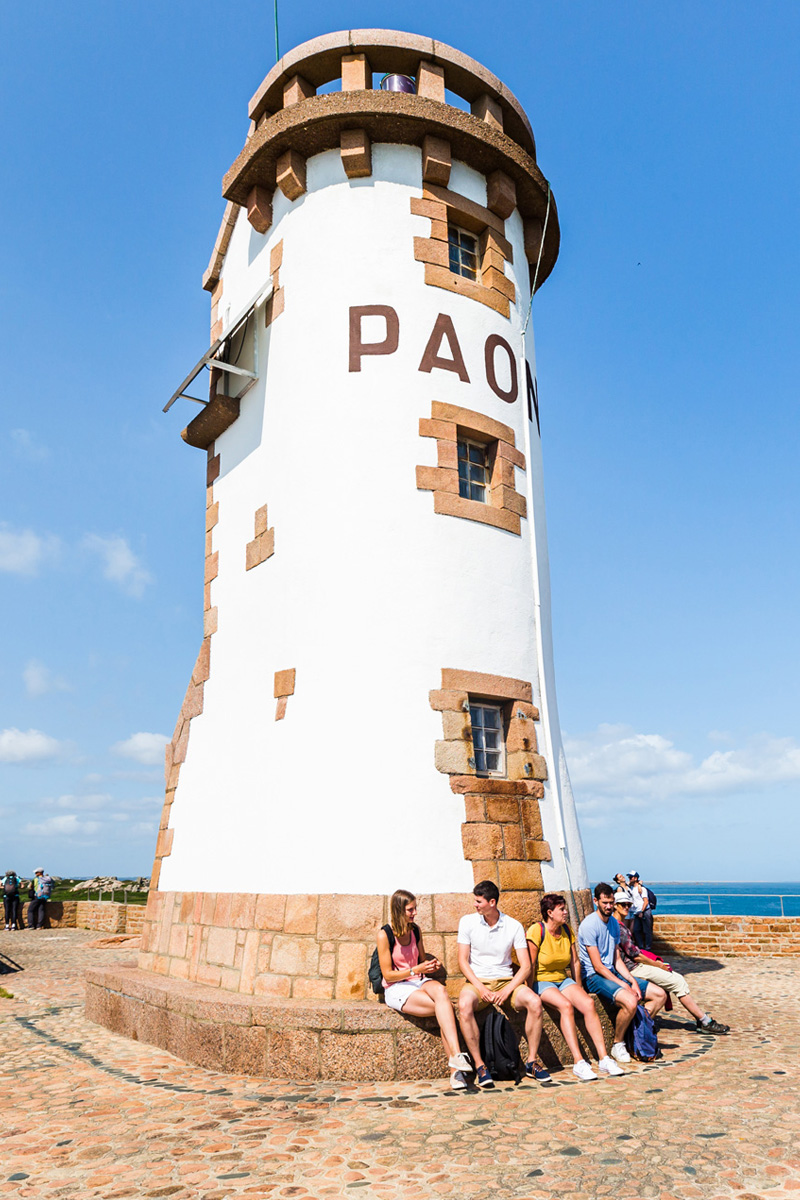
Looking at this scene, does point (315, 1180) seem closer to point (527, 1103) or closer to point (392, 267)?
point (527, 1103)

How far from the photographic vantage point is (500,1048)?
6.05 metres

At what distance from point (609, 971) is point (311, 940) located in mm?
2415

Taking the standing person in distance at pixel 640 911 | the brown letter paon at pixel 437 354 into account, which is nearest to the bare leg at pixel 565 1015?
the brown letter paon at pixel 437 354

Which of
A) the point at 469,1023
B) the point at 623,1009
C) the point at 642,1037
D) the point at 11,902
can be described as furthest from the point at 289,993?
the point at 11,902

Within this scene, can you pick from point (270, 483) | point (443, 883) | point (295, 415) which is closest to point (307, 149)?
point (295, 415)

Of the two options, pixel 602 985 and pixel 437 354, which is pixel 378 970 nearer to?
pixel 602 985

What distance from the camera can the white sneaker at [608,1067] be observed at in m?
6.09

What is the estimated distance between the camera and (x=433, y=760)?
24.8ft

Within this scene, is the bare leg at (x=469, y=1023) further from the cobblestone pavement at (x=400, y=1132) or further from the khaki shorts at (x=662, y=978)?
the khaki shorts at (x=662, y=978)

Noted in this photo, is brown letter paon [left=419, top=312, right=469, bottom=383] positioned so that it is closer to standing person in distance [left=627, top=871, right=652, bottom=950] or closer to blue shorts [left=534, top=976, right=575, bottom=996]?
blue shorts [left=534, top=976, right=575, bottom=996]

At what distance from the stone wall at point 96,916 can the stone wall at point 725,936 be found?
33.8 ft

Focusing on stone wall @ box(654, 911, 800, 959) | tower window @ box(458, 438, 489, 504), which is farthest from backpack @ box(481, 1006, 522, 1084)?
stone wall @ box(654, 911, 800, 959)

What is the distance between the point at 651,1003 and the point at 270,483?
6104mm

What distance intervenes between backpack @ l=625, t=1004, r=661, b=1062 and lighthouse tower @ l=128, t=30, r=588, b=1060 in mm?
1180
